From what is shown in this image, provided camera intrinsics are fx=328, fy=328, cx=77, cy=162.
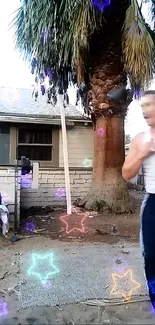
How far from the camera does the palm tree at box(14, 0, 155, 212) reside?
19.1 feet

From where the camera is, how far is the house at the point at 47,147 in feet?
Result: 27.7

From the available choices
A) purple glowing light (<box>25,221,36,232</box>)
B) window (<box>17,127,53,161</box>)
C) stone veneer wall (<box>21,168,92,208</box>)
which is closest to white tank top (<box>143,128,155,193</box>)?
purple glowing light (<box>25,221,36,232</box>)

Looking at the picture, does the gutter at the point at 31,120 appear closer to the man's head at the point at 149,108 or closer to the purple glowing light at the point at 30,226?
the purple glowing light at the point at 30,226

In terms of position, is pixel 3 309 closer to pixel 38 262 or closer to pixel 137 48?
pixel 38 262

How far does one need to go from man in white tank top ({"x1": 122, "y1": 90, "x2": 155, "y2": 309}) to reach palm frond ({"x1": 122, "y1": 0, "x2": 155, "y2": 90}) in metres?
3.97

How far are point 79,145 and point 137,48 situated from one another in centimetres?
383

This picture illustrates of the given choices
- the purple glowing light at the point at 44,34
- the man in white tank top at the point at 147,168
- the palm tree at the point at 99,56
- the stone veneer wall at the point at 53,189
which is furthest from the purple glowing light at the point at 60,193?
the man in white tank top at the point at 147,168

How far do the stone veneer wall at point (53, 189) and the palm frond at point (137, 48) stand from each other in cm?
343

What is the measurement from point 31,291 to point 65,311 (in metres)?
0.49

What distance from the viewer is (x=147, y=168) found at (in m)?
2.08

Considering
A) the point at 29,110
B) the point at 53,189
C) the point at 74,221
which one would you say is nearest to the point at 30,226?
the point at 74,221

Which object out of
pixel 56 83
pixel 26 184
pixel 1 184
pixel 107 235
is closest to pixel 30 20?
pixel 56 83

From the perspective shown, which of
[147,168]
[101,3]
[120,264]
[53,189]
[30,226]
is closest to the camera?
[147,168]

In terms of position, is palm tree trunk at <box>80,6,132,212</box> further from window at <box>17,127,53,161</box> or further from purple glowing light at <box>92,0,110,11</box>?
window at <box>17,127,53,161</box>
